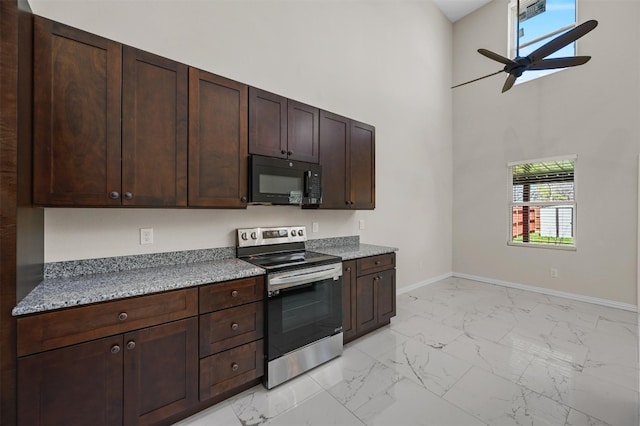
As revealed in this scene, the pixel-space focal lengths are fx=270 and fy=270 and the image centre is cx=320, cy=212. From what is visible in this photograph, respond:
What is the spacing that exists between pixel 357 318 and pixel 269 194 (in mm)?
1540

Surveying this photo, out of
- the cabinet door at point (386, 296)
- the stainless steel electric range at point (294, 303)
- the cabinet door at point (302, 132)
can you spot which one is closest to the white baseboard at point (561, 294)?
the cabinet door at point (386, 296)

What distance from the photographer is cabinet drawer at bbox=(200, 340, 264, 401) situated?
1.78 m

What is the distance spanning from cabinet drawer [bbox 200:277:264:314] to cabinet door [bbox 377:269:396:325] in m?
1.49

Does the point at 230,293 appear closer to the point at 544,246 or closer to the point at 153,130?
the point at 153,130

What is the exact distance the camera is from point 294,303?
2.20 meters

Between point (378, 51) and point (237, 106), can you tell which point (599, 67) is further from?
point (237, 106)

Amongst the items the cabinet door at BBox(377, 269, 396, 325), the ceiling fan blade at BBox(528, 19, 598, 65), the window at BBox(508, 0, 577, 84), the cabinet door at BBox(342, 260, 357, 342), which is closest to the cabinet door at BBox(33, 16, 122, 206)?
the cabinet door at BBox(342, 260, 357, 342)

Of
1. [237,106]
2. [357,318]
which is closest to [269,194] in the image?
[237,106]

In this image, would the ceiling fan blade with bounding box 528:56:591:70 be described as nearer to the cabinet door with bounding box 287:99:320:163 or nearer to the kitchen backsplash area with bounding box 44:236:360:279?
the cabinet door with bounding box 287:99:320:163

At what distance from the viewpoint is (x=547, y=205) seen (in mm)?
4457

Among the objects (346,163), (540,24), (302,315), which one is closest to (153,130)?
(302,315)

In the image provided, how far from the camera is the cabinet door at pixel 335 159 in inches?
112

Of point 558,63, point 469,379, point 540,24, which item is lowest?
point 469,379

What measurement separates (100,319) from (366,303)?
2218 mm
